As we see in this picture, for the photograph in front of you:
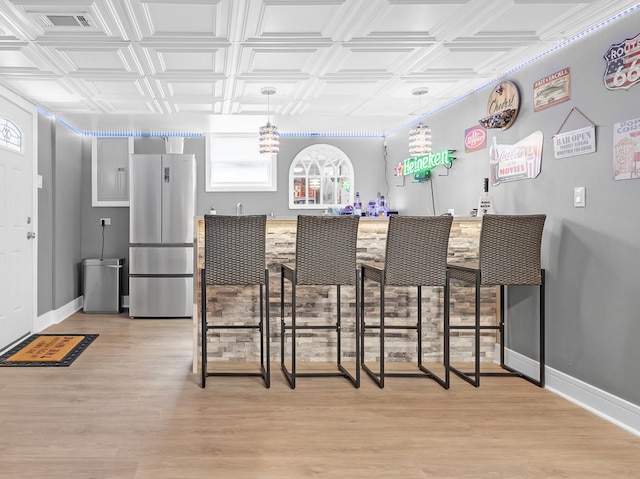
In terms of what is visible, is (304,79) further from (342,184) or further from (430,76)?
(342,184)

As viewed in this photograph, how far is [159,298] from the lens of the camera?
5.96m

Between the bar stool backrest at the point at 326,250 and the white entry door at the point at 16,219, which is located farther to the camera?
the white entry door at the point at 16,219

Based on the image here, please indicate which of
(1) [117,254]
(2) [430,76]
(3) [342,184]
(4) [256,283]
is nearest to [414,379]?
(4) [256,283]

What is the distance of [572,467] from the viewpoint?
89.3 inches

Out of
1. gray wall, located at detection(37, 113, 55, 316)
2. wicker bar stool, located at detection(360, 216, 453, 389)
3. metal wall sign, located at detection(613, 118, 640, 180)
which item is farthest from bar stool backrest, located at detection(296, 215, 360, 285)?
gray wall, located at detection(37, 113, 55, 316)

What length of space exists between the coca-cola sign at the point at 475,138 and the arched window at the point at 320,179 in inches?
101

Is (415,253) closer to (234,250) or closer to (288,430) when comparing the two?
(234,250)

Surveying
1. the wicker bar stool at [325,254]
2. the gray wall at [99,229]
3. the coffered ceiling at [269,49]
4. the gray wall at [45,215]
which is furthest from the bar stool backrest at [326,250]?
the gray wall at [99,229]

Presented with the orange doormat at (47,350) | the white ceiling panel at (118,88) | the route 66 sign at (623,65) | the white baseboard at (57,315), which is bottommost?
the orange doormat at (47,350)

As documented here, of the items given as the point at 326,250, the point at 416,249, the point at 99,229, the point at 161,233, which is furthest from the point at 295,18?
the point at 99,229

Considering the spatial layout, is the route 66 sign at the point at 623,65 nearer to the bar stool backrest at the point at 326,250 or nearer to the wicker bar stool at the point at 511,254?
the wicker bar stool at the point at 511,254

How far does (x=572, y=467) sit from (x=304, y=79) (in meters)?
3.26

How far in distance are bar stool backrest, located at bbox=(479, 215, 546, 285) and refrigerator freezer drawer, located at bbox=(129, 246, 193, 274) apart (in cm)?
373

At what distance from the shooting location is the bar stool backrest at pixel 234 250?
10.8ft
